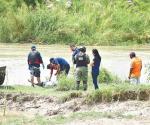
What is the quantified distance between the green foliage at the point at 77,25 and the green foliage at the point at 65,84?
26971mm

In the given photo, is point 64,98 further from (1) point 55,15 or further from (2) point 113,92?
(1) point 55,15

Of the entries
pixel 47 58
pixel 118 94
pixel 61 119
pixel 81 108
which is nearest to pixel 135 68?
pixel 118 94

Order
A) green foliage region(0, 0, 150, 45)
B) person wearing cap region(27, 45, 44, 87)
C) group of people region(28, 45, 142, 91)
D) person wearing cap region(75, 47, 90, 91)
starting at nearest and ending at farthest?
group of people region(28, 45, 142, 91) < person wearing cap region(75, 47, 90, 91) < person wearing cap region(27, 45, 44, 87) < green foliage region(0, 0, 150, 45)

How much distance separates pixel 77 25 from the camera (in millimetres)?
48500

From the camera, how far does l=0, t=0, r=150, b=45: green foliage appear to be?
46.4 m

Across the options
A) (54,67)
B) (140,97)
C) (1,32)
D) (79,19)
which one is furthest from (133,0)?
(140,97)

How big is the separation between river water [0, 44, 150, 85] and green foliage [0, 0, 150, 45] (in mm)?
2454

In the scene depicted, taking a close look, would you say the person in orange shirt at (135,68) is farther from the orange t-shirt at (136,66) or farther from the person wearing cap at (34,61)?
the person wearing cap at (34,61)

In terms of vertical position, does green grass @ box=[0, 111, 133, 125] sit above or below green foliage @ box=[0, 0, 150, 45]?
below

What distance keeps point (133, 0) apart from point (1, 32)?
16.7 m

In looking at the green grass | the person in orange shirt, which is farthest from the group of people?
the green grass

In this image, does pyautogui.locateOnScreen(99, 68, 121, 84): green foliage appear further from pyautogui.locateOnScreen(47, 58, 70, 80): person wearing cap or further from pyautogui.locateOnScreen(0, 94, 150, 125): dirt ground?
pyautogui.locateOnScreen(0, 94, 150, 125): dirt ground

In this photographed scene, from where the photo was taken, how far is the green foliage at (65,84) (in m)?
18.4

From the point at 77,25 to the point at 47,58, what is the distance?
15333mm
